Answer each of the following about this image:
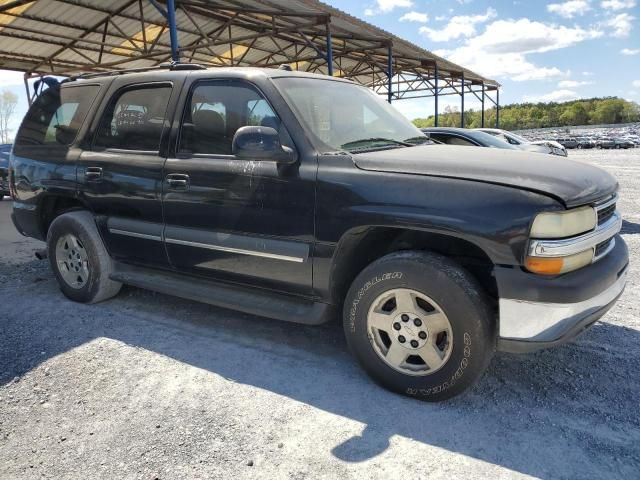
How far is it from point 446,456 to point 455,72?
25.5 meters

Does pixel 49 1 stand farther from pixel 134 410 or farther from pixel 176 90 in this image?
pixel 134 410

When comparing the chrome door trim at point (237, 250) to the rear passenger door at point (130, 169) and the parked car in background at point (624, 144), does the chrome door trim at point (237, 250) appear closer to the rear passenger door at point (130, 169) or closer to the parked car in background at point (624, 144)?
the rear passenger door at point (130, 169)

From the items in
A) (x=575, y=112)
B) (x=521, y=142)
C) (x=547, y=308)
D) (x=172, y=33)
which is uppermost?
(x=575, y=112)

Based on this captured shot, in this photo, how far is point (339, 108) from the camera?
3.46 metres

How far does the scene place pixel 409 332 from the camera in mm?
2682

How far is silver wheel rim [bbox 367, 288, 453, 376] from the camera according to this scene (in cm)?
260

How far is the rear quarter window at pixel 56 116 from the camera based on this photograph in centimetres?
417

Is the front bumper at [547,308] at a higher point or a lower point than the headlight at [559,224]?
lower

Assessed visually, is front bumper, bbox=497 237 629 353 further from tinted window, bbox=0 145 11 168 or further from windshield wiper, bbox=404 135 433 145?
tinted window, bbox=0 145 11 168

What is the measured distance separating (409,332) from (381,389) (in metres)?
0.41

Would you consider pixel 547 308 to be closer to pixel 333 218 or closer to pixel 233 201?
pixel 333 218

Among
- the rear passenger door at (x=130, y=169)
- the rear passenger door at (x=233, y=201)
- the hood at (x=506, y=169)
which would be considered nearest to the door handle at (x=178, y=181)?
the rear passenger door at (x=233, y=201)

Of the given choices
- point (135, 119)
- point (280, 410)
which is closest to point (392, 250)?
point (280, 410)

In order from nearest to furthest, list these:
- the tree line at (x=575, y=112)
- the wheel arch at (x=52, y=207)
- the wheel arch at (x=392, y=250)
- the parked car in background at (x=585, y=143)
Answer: the wheel arch at (x=392, y=250) → the wheel arch at (x=52, y=207) → the parked car in background at (x=585, y=143) → the tree line at (x=575, y=112)
